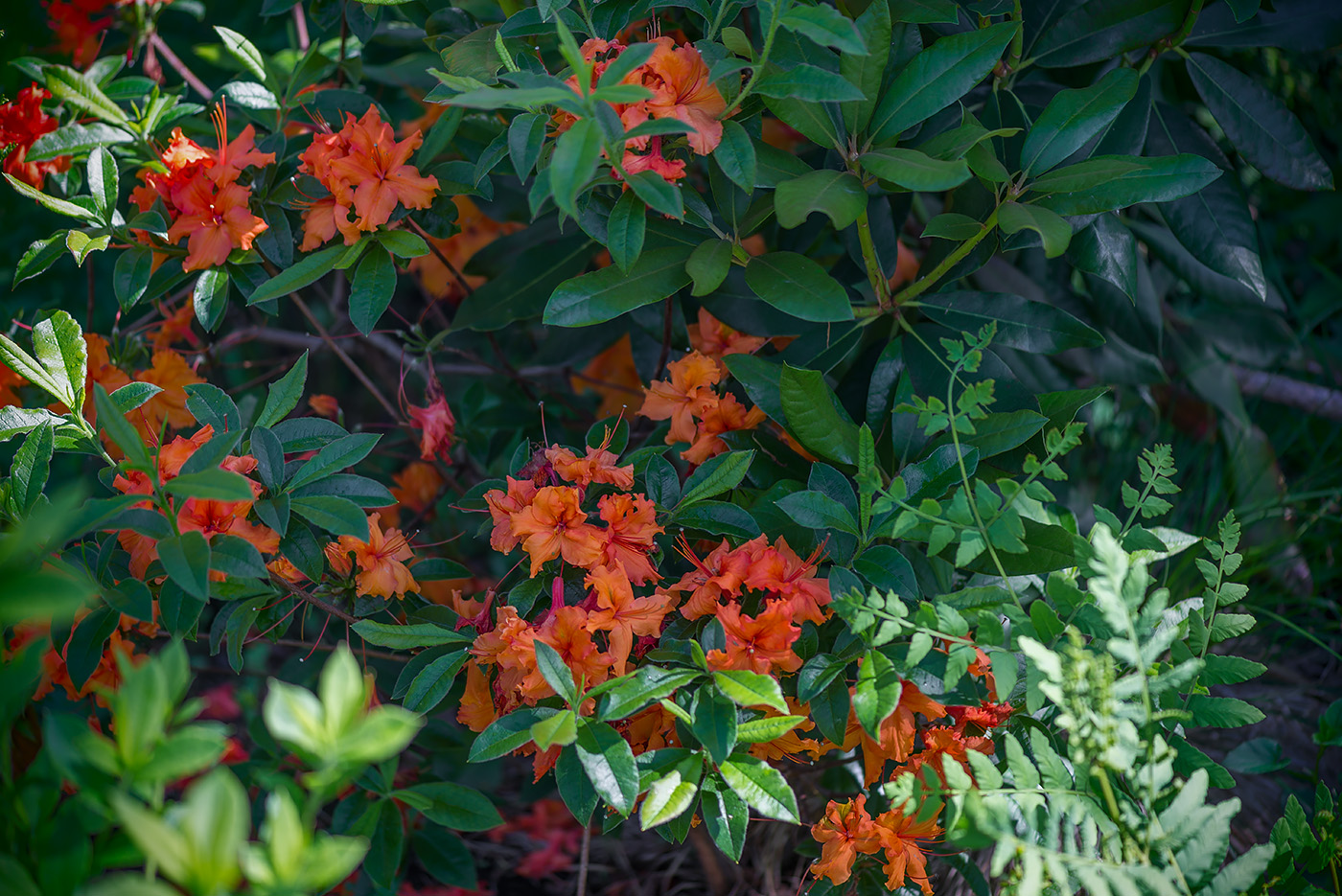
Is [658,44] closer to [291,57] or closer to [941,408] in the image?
[941,408]

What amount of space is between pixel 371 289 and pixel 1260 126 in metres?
1.07

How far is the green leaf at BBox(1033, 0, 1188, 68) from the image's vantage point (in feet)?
3.57

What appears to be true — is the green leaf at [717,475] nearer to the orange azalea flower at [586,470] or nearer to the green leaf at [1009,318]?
the orange azalea flower at [586,470]

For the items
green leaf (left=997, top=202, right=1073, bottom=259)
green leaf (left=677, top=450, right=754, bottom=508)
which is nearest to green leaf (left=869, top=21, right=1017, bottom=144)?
green leaf (left=997, top=202, right=1073, bottom=259)

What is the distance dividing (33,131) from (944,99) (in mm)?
1028

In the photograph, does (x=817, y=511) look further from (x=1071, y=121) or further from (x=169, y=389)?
(x=169, y=389)

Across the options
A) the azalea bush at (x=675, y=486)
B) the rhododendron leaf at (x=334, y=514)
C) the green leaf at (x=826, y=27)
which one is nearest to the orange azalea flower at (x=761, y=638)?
the azalea bush at (x=675, y=486)

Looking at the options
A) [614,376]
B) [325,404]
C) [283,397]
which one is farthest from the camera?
[614,376]

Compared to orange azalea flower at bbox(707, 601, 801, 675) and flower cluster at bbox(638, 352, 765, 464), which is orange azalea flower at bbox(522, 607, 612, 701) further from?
flower cluster at bbox(638, 352, 765, 464)

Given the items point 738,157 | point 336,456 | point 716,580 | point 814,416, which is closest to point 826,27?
point 738,157

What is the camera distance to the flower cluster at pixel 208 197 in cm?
102

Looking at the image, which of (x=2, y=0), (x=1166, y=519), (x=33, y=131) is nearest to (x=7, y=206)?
(x=2, y=0)

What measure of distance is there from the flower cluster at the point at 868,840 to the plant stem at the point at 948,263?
0.53 m

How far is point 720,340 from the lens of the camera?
44.6 inches
